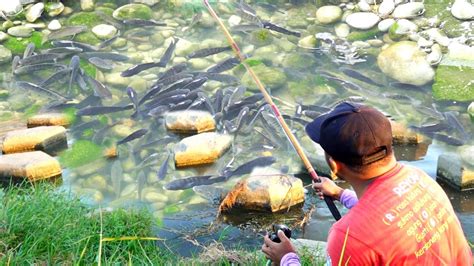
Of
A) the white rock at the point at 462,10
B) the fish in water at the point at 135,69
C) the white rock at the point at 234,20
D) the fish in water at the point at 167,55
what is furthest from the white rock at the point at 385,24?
the fish in water at the point at 135,69

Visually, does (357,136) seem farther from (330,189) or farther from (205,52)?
(205,52)

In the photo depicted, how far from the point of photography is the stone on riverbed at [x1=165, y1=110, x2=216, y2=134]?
6715 mm

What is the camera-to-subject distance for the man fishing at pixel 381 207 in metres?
2.41

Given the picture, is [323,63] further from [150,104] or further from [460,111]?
[150,104]

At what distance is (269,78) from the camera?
775 centimetres

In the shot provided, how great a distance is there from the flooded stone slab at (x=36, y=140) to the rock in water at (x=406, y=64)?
372 cm

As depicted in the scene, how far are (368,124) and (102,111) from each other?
193 inches

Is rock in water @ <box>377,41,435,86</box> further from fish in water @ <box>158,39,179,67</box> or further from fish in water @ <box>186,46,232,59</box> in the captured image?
fish in water @ <box>158,39,179,67</box>

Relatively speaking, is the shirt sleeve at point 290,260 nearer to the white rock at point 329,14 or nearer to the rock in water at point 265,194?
the rock in water at point 265,194

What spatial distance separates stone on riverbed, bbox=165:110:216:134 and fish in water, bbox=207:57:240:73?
110 centimetres

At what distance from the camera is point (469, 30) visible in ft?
28.1

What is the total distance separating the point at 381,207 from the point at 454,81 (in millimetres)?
5570

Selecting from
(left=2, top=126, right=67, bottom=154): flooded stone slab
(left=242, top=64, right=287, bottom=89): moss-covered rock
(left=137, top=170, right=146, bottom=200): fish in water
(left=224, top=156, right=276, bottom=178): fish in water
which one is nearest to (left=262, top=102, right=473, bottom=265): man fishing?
(left=224, top=156, right=276, bottom=178): fish in water

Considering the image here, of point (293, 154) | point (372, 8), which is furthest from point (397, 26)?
point (293, 154)
